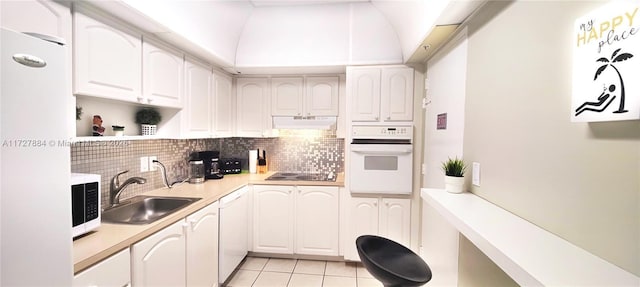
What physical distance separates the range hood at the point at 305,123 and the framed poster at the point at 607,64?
2.38 meters

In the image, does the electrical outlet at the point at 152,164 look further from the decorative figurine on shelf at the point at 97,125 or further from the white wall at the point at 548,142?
the white wall at the point at 548,142

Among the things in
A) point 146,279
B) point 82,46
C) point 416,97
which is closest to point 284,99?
point 416,97

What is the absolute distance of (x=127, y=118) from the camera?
2039mm

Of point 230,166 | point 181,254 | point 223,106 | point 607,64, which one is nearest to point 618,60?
point 607,64

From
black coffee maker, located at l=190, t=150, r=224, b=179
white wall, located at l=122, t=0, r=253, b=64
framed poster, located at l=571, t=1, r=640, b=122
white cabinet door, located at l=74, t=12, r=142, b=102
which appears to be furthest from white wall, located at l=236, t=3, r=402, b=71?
framed poster, located at l=571, t=1, r=640, b=122

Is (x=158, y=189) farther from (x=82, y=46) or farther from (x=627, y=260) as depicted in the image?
(x=627, y=260)

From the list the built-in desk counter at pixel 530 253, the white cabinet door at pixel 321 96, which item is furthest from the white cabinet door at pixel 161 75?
the built-in desk counter at pixel 530 253

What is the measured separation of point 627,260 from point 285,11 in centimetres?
293

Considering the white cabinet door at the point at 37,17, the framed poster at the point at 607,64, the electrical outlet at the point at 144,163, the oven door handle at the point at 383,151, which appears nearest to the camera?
the framed poster at the point at 607,64

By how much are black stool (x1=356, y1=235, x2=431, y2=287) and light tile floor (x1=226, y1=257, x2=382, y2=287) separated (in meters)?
1.11

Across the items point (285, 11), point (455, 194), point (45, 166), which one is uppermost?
point (285, 11)

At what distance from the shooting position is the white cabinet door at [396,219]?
2.71 meters

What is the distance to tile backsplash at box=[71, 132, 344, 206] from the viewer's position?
1.81m

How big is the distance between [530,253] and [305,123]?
2564 millimetres
